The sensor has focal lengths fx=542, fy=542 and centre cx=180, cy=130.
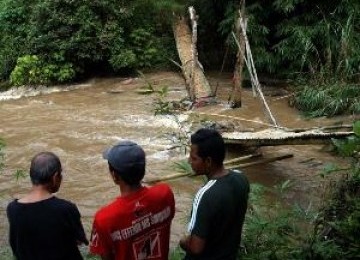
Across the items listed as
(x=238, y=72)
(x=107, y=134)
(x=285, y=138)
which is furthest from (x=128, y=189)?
(x=238, y=72)

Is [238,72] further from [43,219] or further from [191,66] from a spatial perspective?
[43,219]

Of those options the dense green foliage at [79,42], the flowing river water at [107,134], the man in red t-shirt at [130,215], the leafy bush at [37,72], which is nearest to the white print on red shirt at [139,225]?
the man in red t-shirt at [130,215]

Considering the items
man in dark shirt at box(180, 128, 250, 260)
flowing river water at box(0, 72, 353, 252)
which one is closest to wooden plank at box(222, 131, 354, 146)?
flowing river water at box(0, 72, 353, 252)

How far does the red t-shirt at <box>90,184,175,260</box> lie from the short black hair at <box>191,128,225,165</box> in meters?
0.28

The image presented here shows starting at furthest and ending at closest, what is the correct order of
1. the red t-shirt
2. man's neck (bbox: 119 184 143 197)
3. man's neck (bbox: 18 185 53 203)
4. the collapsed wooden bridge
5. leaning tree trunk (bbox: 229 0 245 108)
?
leaning tree trunk (bbox: 229 0 245 108) < the collapsed wooden bridge < man's neck (bbox: 18 185 53 203) < man's neck (bbox: 119 184 143 197) < the red t-shirt

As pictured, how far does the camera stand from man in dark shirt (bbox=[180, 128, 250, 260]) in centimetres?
269

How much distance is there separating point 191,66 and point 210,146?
9000 millimetres

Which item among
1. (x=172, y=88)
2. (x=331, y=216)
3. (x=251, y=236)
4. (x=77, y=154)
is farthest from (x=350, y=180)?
(x=172, y=88)

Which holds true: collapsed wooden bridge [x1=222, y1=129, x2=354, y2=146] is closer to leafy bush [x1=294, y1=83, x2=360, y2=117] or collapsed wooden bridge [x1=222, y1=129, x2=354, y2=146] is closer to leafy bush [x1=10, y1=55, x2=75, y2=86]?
leafy bush [x1=294, y1=83, x2=360, y2=117]

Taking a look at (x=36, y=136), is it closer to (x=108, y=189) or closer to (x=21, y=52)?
(x=108, y=189)

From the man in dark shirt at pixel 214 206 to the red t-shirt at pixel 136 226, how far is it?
0.46 feet

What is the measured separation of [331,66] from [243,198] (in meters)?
9.09

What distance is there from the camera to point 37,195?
9.23ft

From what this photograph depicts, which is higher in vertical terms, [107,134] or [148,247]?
[148,247]
